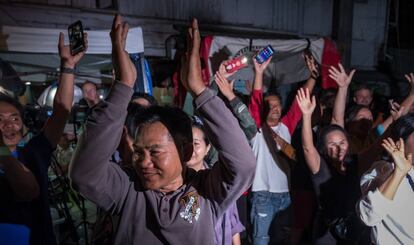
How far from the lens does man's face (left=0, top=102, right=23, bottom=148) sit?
216cm

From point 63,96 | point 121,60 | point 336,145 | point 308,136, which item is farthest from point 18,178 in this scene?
point 336,145

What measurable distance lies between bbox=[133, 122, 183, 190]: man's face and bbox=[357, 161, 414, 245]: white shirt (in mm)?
1468

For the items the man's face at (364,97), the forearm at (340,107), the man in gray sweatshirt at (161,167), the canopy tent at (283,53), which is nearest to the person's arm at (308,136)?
the forearm at (340,107)

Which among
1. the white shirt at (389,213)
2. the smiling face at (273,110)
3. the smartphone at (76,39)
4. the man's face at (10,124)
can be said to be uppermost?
the smartphone at (76,39)

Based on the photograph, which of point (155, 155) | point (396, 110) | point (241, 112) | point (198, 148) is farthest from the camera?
point (396, 110)

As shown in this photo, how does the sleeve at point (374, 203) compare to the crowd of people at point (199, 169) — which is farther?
the sleeve at point (374, 203)

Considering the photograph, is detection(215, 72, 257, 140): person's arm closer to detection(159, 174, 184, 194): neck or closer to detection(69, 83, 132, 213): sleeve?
detection(159, 174, 184, 194): neck

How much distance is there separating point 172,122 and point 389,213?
5.38ft

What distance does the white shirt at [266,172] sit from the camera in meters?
4.09

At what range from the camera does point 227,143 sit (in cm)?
140

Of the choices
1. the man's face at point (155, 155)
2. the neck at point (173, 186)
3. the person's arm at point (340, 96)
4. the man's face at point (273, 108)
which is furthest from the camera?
the man's face at point (273, 108)

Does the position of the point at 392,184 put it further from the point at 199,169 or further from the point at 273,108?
the point at 273,108

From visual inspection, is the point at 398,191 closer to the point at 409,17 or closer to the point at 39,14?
the point at 39,14

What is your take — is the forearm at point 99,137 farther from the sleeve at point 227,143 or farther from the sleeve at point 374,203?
the sleeve at point 374,203
